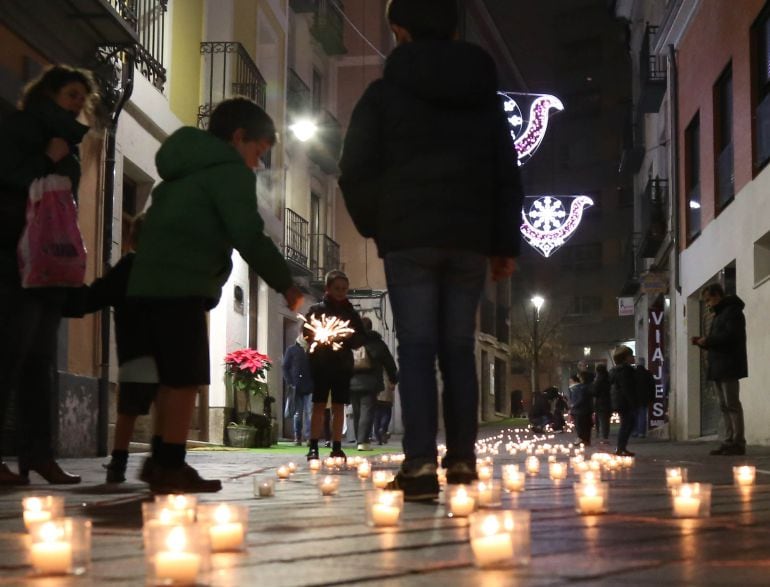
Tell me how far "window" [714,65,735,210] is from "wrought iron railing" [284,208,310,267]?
9.01 m

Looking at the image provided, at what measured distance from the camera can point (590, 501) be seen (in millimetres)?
4227

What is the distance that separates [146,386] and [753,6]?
41.3ft

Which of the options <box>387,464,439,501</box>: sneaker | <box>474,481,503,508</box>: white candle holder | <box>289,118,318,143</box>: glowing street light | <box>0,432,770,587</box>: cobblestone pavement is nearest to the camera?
<box>0,432,770,587</box>: cobblestone pavement

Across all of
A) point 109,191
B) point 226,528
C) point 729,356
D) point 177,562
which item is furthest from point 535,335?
point 177,562

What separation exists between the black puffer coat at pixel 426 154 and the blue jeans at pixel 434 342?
0.31 feet

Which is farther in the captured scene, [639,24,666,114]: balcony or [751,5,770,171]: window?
[639,24,666,114]: balcony

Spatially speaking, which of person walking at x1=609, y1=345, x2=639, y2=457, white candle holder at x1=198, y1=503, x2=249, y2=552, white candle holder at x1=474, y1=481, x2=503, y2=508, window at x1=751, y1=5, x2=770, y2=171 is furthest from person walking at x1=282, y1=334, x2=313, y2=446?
white candle holder at x1=198, y1=503, x2=249, y2=552

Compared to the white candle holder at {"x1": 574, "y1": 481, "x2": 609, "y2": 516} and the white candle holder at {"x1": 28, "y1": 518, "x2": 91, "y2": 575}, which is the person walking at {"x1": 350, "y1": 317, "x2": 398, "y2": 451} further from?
the white candle holder at {"x1": 28, "y1": 518, "x2": 91, "y2": 575}

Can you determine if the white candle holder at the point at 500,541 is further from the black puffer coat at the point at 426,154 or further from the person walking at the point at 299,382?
the person walking at the point at 299,382

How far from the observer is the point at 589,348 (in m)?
63.8

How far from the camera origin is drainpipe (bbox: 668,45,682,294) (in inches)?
930

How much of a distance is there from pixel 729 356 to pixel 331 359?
469cm

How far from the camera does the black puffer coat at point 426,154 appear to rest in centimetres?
506

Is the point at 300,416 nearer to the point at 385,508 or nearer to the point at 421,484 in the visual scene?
the point at 421,484
